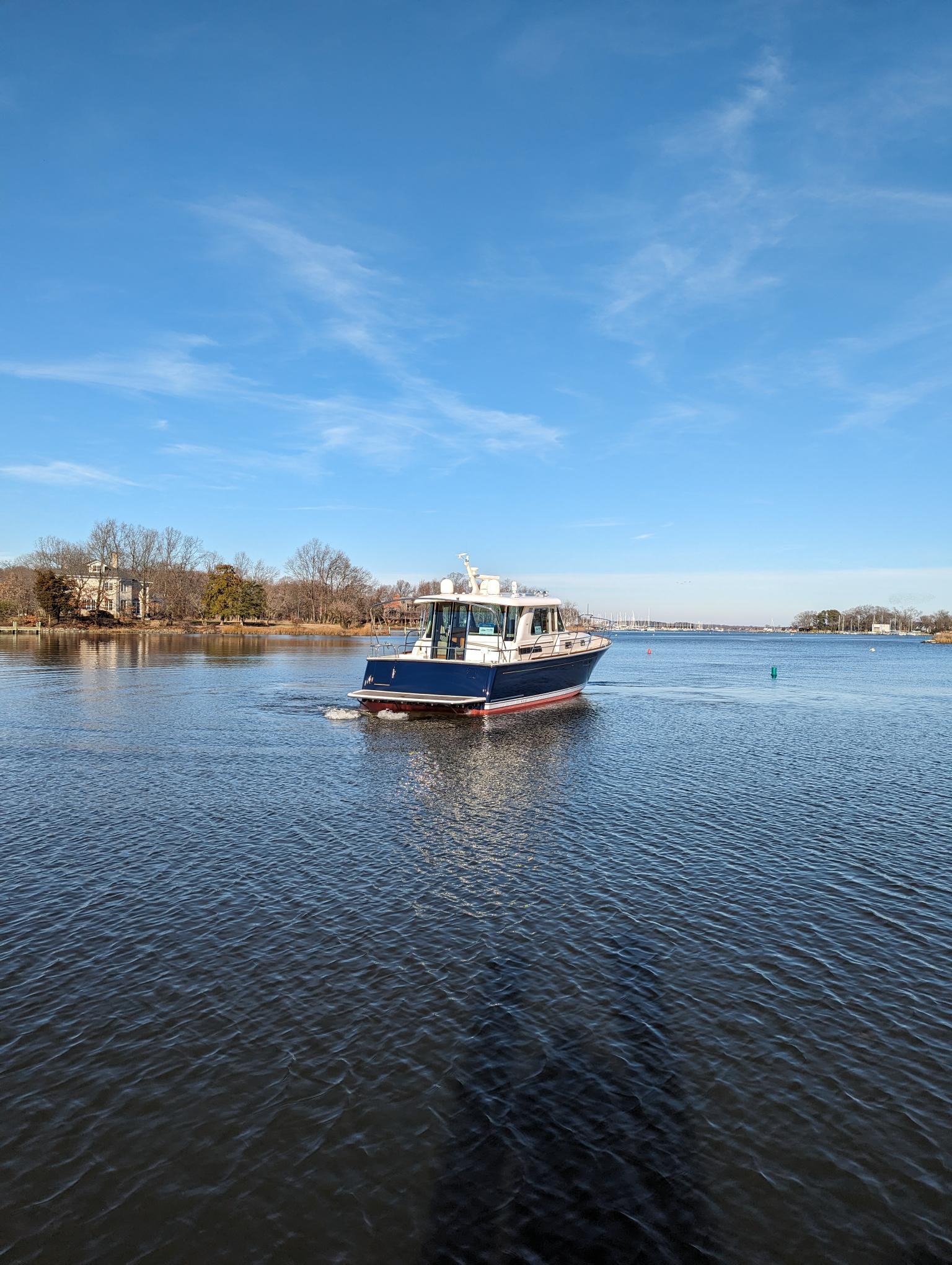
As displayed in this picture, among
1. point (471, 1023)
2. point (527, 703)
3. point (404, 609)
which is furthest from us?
point (404, 609)

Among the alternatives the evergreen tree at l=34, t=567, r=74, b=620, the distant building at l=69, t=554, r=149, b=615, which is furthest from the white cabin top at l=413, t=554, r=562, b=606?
the distant building at l=69, t=554, r=149, b=615

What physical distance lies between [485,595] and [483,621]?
3.87 feet

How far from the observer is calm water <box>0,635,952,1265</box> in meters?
5.36

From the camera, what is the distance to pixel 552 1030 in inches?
304

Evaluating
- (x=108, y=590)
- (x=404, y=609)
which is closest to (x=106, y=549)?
(x=108, y=590)

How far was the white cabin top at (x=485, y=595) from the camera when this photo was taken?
98.5 feet

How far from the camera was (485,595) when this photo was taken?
31.2 meters

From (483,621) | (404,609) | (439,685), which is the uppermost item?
(404,609)

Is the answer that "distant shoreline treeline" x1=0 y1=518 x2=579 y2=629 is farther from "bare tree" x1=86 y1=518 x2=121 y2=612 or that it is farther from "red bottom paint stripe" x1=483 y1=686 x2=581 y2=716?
"red bottom paint stripe" x1=483 y1=686 x2=581 y2=716

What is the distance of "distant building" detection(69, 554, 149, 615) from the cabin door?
289ft

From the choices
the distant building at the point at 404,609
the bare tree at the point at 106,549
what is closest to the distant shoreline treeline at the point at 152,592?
the bare tree at the point at 106,549

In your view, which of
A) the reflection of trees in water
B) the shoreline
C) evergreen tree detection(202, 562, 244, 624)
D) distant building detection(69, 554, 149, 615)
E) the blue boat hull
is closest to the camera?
the reflection of trees in water

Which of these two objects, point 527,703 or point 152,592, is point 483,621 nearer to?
point 527,703

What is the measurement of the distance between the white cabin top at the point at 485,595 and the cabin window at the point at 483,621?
35 cm
